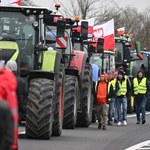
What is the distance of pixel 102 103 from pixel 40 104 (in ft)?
18.5

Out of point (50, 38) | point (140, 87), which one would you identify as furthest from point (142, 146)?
point (140, 87)

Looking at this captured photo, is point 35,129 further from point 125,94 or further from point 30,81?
point 125,94

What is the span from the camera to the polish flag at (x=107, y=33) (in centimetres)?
2633

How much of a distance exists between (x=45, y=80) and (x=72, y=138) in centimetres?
219

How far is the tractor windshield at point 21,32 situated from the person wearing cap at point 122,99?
24.5ft

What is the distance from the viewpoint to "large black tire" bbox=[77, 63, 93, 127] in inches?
733

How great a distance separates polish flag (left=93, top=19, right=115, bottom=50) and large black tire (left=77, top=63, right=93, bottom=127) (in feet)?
24.2

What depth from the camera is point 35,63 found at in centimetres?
1449

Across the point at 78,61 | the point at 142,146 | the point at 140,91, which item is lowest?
the point at 142,146

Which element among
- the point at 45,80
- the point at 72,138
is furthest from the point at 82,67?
the point at 45,80

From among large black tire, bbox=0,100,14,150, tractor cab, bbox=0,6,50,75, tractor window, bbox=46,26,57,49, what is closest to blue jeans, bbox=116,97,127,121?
tractor window, bbox=46,26,57,49

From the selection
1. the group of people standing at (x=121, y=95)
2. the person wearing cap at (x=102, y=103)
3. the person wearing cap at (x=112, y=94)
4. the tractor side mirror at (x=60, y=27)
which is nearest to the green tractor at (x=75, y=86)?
the person wearing cap at (x=102, y=103)

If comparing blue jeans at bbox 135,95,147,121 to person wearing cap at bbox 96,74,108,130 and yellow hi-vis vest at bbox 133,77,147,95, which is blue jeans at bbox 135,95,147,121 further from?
person wearing cap at bbox 96,74,108,130

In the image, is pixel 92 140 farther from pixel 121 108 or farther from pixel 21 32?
pixel 121 108
